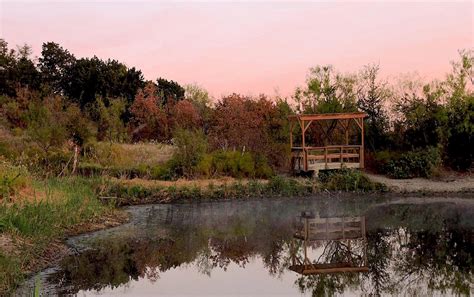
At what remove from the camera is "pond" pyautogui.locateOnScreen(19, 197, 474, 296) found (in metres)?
8.50

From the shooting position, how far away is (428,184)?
66.2 ft

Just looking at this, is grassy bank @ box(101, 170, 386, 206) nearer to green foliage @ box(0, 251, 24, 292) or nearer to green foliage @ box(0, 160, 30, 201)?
green foliage @ box(0, 160, 30, 201)

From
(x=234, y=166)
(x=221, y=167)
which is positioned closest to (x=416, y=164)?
(x=234, y=166)

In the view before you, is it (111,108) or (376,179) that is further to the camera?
(111,108)

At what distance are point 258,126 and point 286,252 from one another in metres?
14.9

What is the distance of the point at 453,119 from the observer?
74.9 feet

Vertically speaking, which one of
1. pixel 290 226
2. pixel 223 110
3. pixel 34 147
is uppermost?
pixel 223 110

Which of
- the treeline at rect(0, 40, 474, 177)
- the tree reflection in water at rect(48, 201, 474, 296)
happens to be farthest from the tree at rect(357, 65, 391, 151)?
the tree reflection in water at rect(48, 201, 474, 296)

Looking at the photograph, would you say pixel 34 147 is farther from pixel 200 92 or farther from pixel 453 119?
pixel 200 92

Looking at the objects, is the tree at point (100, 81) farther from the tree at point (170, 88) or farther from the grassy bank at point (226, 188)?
the grassy bank at point (226, 188)

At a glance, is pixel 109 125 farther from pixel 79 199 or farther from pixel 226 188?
pixel 79 199

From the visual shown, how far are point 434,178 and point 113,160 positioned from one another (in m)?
12.7

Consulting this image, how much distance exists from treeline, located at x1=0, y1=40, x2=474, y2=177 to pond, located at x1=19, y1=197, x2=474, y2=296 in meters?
5.35

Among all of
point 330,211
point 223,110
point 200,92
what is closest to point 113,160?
point 223,110
